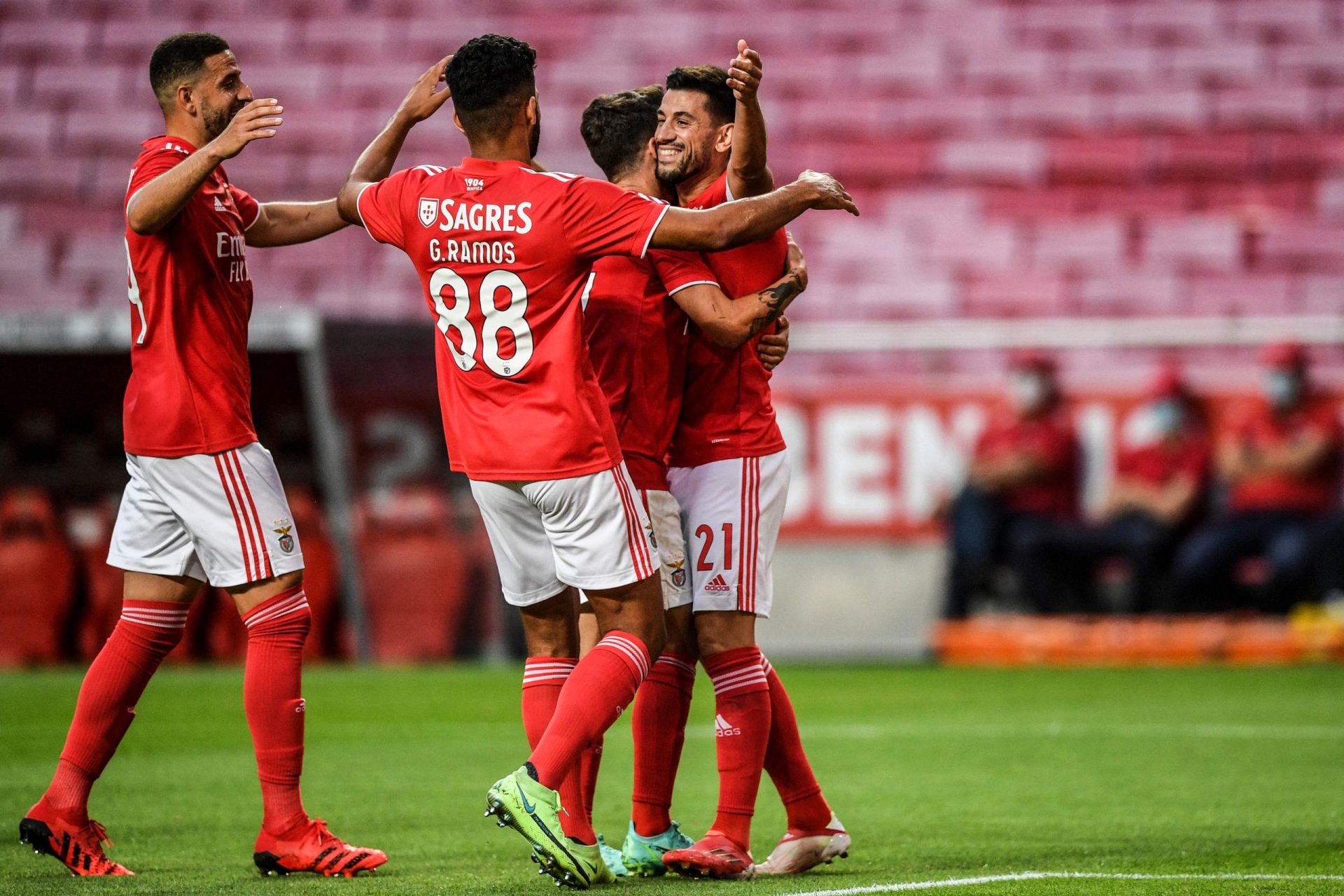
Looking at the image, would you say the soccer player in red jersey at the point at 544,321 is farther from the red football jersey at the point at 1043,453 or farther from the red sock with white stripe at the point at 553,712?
the red football jersey at the point at 1043,453

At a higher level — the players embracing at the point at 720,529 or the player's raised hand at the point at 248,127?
the player's raised hand at the point at 248,127

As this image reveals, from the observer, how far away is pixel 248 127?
4.41m

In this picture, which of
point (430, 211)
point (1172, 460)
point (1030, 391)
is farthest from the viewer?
point (1030, 391)

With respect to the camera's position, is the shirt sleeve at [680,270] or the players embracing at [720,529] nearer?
the shirt sleeve at [680,270]

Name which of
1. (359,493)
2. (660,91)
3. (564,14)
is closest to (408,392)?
(359,493)

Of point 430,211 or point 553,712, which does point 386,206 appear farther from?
point 553,712

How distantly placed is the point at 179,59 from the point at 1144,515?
26.4 feet

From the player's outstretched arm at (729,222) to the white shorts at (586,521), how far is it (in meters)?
0.56

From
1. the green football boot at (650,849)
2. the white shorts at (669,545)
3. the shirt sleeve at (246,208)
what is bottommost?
the green football boot at (650,849)

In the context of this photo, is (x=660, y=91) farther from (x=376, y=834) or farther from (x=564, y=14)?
(x=564, y=14)

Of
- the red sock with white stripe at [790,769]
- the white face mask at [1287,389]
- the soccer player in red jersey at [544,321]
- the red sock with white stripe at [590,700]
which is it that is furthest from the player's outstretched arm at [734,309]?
the white face mask at [1287,389]

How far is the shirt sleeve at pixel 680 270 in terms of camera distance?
4.43 m

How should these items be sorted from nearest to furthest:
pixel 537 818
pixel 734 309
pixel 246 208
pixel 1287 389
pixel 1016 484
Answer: pixel 537 818
pixel 734 309
pixel 246 208
pixel 1287 389
pixel 1016 484

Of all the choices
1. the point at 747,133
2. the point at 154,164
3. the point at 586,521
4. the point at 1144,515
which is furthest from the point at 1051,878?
the point at 1144,515
